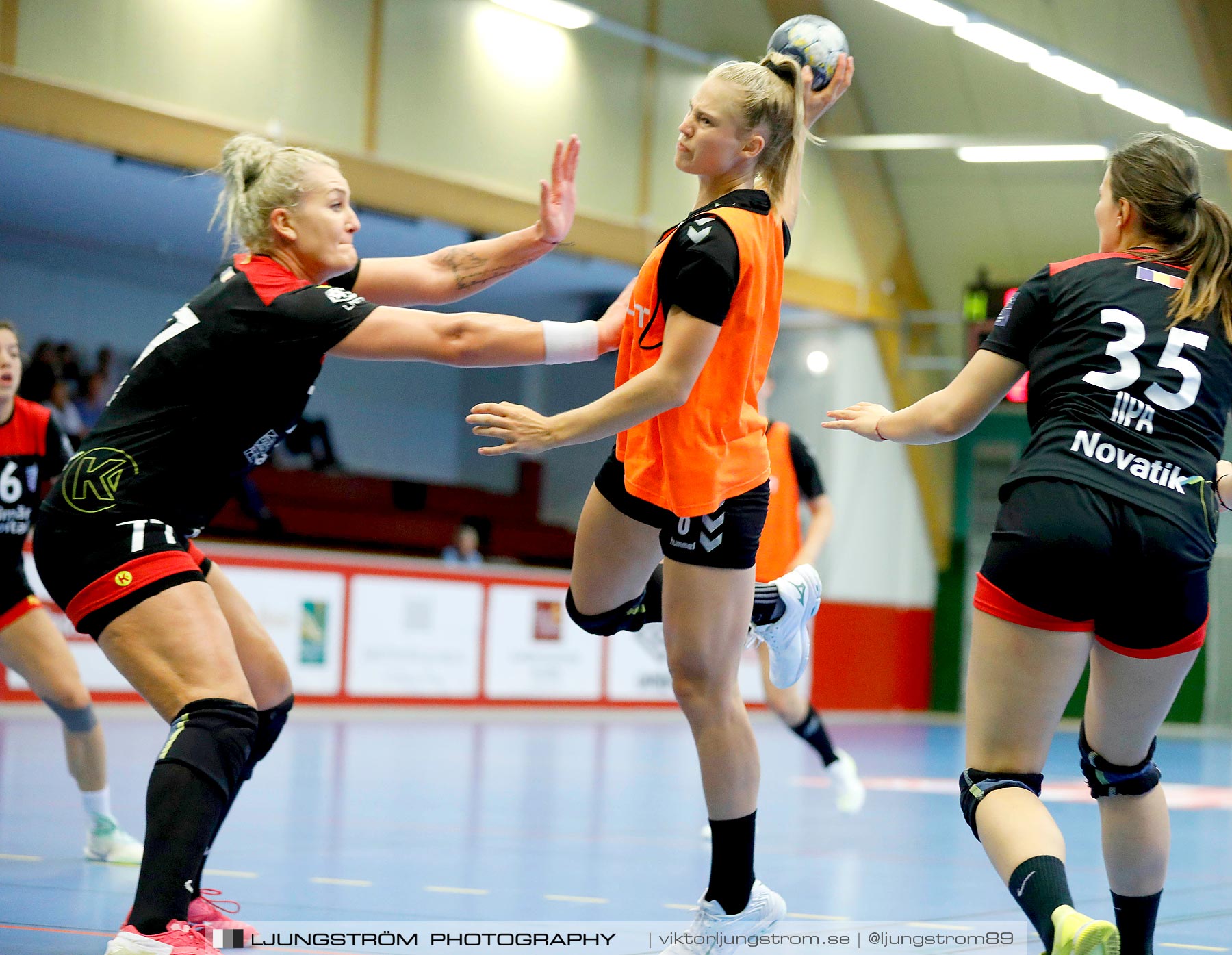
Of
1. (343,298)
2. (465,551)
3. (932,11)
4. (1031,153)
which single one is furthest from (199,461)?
(1031,153)

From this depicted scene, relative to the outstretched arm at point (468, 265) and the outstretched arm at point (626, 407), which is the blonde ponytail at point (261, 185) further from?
the outstretched arm at point (626, 407)

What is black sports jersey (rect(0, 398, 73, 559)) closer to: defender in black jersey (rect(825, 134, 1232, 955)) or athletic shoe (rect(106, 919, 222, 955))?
athletic shoe (rect(106, 919, 222, 955))

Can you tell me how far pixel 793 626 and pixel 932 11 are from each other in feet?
40.5

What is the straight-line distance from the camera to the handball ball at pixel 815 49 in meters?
3.82

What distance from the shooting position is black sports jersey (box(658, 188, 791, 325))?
319cm

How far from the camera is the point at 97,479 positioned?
10.4ft

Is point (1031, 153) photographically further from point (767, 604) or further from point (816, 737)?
point (767, 604)

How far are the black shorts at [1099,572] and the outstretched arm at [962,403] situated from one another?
240 mm

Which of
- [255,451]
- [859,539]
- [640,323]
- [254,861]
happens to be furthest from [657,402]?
[859,539]

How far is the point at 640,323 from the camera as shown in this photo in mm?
3473

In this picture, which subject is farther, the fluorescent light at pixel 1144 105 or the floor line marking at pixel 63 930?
the fluorescent light at pixel 1144 105

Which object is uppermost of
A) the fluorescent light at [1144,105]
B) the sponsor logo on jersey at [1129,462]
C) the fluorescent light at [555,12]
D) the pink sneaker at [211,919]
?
the fluorescent light at [555,12]

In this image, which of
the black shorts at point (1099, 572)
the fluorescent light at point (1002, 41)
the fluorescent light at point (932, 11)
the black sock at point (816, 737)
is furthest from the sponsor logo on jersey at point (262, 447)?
the fluorescent light at point (1002, 41)

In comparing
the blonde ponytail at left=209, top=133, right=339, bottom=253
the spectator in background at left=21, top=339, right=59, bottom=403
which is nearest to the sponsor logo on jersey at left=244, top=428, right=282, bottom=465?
the blonde ponytail at left=209, top=133, right=339, bottom=253
